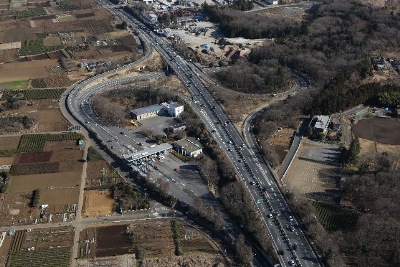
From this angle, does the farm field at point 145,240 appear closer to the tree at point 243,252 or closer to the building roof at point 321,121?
the tree at point 243,252

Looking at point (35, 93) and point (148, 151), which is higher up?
point (148, 151)

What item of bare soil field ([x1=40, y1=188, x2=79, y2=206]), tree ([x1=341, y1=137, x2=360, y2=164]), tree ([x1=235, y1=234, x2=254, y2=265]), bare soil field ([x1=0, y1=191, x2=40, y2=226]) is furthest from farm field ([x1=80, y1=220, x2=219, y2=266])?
tree ([x1=341, y1=137, x2=360, y2=164])

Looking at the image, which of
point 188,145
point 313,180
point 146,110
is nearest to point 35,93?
point 146,110

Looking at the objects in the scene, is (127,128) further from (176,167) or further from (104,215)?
(104,215)

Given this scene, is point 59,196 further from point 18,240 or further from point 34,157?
point 34,157

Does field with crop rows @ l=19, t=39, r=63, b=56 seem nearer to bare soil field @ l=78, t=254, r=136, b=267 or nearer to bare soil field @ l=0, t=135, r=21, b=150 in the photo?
bare soil field @ l=0, t=135, r=21, b=150
